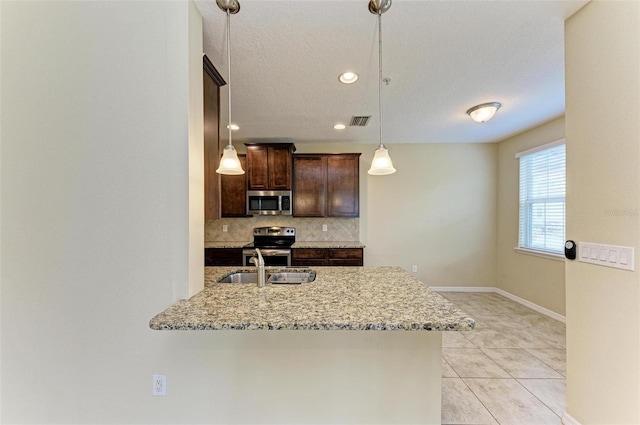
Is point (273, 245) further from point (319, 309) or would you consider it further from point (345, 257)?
point (319, 309)

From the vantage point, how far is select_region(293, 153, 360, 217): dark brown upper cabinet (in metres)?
4.28

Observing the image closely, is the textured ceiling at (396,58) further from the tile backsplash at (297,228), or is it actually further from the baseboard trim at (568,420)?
the baseboard trim at (568,420)

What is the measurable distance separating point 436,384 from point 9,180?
8.99ft

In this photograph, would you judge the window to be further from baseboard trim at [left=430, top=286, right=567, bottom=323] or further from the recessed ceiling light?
the recessed ceiling light

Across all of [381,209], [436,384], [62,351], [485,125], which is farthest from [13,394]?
[485,125]

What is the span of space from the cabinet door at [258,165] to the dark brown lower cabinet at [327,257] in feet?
4.11

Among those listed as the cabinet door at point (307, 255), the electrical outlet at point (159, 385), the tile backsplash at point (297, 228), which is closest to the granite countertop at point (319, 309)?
the electrical outlet at point (159, 385)

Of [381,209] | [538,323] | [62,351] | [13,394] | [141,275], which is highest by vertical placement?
[381,209]

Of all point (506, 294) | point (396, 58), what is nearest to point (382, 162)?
point (396, 58)

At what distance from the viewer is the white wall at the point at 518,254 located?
3.40 m

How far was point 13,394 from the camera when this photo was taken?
1562mm

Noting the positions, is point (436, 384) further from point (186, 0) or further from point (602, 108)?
point (186, 0)

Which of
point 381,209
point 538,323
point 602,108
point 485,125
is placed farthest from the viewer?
point 381,209

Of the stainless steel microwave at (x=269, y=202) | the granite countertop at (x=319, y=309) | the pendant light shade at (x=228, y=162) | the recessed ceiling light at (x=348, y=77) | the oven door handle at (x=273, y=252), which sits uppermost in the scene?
the recessed ceiling light at (x=348, y=77)
